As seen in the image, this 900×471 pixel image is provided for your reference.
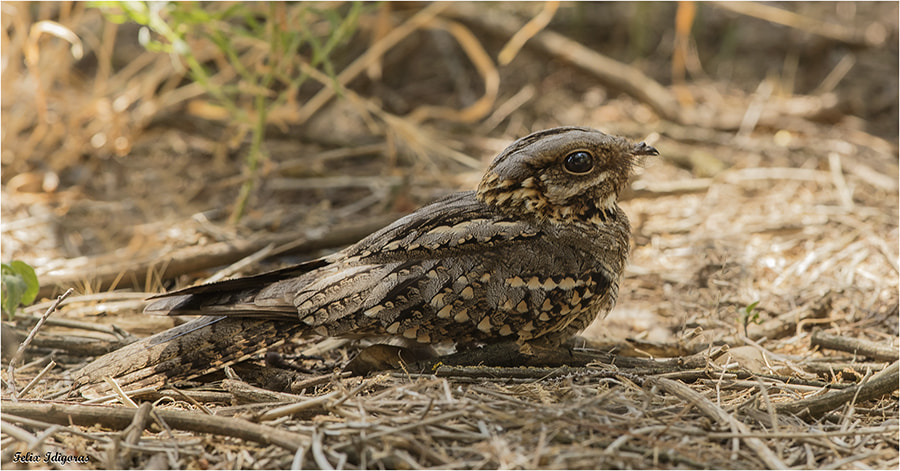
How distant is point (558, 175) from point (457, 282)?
0.58m

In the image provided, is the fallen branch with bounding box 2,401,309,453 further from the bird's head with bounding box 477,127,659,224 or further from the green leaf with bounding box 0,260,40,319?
the bird's head with bounding box 477,127,659,224

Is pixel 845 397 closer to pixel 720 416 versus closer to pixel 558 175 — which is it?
pixel 720 416

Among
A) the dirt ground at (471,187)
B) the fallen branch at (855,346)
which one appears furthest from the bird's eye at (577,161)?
the fallen branch at (855,346)

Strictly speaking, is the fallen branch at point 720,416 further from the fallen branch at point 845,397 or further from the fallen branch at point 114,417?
the fallen branch at point 114,417

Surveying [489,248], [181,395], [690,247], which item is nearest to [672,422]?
[489,248]

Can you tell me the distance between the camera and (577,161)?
2783 millimetres

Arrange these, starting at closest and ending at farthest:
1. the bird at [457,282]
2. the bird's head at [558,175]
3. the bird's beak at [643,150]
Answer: the bird at [457,282] → the bird's head at [558,175] → the bird's beak at [643,150]

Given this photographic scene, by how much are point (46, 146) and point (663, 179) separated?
Result: 4380mm

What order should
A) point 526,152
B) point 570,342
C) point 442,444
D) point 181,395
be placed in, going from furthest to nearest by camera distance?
1. point 570,342
2. point 526,152
3. point 181,395
4. point 442,444

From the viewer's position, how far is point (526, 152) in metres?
2.79

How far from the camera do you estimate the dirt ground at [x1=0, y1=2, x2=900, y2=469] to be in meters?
2.19

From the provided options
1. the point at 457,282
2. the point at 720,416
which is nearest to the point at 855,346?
the point at 720,416

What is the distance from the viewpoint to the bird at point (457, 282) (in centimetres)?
264

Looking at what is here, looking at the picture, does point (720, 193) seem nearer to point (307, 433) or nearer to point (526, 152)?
point (526, 152)
